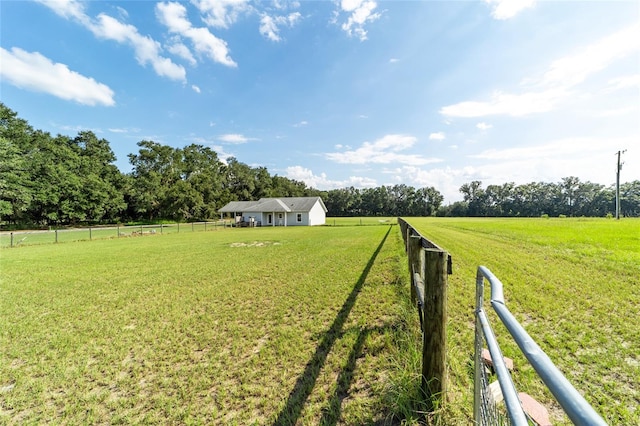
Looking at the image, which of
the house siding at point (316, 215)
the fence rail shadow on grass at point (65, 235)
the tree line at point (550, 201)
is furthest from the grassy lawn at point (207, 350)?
the tree line at point (550, 201)

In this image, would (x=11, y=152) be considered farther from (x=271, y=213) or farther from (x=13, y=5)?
(x=13, y=5)

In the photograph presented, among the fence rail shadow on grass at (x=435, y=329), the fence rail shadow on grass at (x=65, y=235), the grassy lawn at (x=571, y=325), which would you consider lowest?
the fence rail shadow on grass at (x=65, y=235)

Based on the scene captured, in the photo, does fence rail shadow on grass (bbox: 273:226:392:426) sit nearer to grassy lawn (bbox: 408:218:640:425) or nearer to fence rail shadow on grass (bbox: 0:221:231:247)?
grassy lawn (bbox: 408:218:640:425)

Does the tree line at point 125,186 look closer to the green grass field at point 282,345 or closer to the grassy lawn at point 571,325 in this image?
the green grass field at point 282,345

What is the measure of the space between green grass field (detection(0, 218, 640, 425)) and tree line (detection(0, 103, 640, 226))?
36.6m

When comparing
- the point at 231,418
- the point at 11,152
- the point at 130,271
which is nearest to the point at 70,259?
the point at 130,271

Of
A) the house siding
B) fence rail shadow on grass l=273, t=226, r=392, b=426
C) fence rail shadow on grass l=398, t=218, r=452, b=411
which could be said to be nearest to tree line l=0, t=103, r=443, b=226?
the house siding

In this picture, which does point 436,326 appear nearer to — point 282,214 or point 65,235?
point 65,235

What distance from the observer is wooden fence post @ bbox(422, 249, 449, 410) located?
238 centimetres

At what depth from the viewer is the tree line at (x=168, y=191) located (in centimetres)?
3391

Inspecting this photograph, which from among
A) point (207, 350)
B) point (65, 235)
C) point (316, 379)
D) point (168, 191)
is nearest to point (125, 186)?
point (168, 191)

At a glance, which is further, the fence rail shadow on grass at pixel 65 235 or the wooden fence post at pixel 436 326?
the fence rail shadow on grass at pixel 65 235

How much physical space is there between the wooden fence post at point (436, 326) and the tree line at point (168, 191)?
42.5 metres

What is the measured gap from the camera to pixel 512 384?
1064 millimetres
